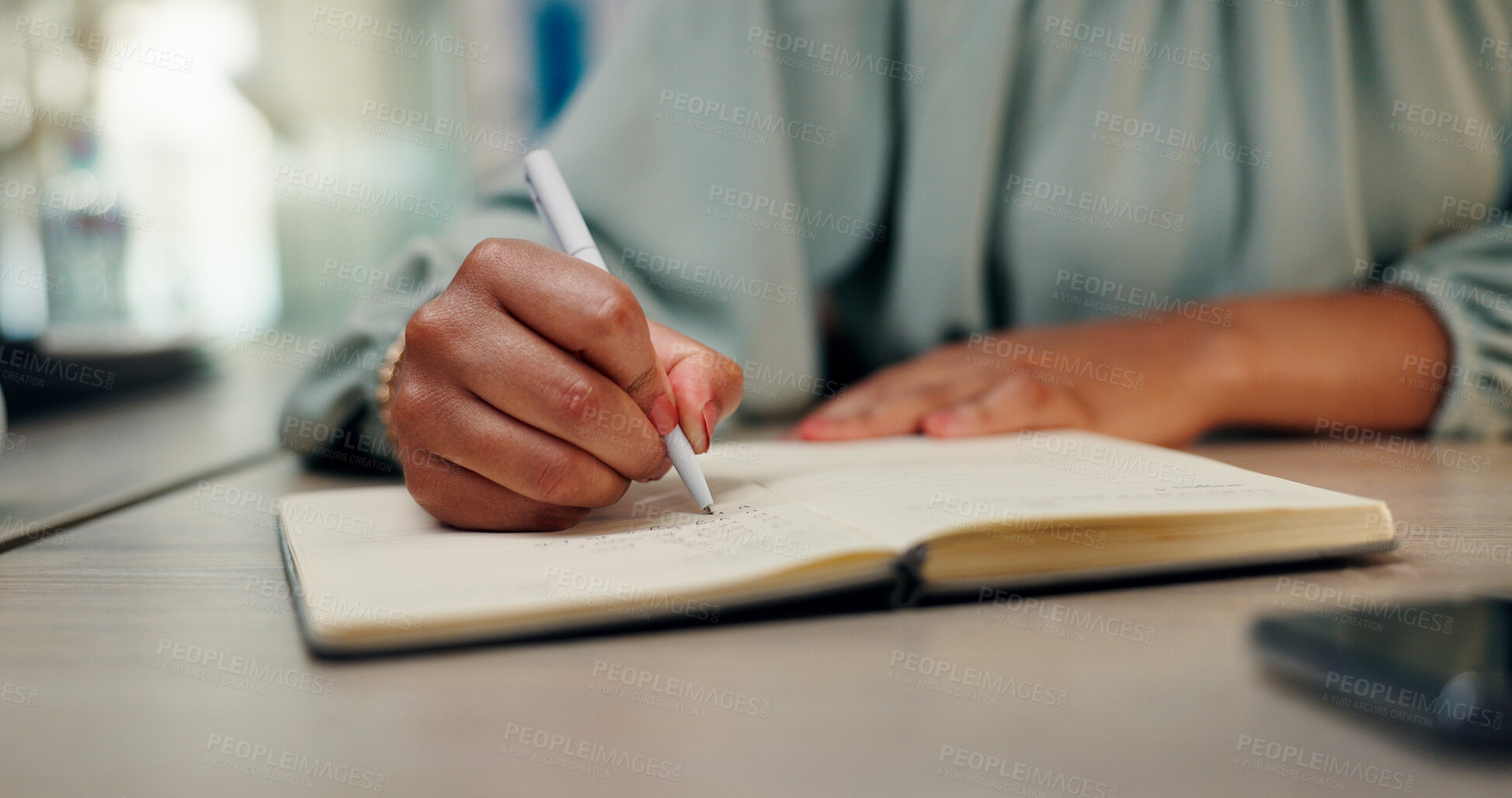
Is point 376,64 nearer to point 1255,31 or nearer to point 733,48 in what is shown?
point 733,48

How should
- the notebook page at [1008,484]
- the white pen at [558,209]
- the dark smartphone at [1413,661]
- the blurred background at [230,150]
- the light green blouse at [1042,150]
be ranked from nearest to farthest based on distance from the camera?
the dark smartphone at [1413,661] → the notebook page at [1008,484] → the white pen at [558,209] → the light green blouse at [1042,150] → the blurred background at [230,150]

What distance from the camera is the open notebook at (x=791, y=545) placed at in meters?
0.29

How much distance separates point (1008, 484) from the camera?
16.4 inches

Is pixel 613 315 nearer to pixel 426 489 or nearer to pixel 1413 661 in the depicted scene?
pixel 426 489

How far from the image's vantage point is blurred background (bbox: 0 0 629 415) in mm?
1192

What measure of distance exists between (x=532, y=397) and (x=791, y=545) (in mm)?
129

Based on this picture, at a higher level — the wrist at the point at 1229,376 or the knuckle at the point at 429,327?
the knuckle at the point at 429,327

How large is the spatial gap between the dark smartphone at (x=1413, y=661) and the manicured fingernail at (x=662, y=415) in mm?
232

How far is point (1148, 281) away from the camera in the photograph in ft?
2.91

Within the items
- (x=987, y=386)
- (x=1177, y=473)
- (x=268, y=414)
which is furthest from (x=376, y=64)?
(x=1177, y=473)

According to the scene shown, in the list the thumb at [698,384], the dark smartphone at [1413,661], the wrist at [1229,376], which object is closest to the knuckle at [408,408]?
the thumb at [698,384]

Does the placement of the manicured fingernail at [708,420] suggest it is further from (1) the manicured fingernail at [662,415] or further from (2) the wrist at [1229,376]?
(2) the wrist at [1229,376]

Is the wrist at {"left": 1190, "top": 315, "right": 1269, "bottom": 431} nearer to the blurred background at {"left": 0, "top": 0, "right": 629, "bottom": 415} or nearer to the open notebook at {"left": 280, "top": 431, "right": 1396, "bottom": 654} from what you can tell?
the open notebook at {"left": 280, "top": 431, "right": 1396, "bottom": 654}

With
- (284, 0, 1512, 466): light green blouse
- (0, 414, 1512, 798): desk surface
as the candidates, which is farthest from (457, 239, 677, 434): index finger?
(284, 0, 1512, 466): light green blouse
